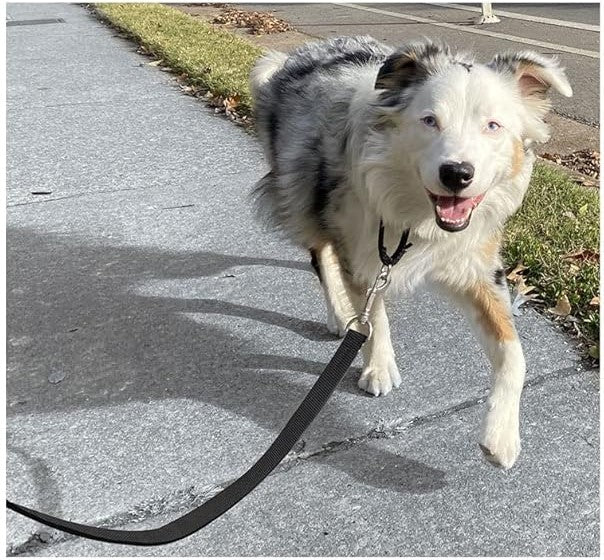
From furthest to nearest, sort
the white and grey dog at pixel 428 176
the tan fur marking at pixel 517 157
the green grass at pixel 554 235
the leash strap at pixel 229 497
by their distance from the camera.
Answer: the green grass at pixel 554 235 < the tan fur marking at pixel 517 157 < the white and grey dog at pixel 428 176 < the leash strap at pixel 229 497

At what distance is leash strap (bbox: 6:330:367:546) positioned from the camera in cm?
217

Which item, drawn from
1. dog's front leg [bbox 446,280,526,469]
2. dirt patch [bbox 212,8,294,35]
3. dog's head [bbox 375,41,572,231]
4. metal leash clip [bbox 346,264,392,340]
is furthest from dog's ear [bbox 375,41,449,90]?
dirt patch [bbox 212,8,294,35]

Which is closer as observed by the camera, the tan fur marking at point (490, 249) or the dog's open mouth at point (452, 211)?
the dog's open mouth at point (452, 211)

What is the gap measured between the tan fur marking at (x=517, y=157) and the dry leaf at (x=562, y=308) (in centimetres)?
117

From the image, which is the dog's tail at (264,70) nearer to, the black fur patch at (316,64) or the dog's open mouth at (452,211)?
the black fur patch at (316,64)

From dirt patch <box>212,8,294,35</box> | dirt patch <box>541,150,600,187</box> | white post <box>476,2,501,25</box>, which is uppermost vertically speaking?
dirt patch <box>541,150,600,187</box>

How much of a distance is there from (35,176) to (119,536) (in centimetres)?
441

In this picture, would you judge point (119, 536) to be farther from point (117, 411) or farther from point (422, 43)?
point (422, 43)

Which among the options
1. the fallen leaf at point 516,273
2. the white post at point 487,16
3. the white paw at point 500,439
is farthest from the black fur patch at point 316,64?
the white post at point 487,16

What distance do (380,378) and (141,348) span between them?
1.18m

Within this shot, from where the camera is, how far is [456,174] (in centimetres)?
256

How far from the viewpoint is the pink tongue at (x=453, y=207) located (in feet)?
8.90

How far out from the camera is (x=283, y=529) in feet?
8.61

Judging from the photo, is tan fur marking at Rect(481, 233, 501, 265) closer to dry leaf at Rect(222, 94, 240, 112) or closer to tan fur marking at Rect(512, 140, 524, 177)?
tan fur marking at Rect(512, 140, 524, 177)
